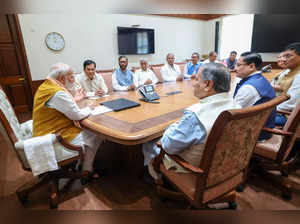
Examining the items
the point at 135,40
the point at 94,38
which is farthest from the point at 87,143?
the point at 135,40

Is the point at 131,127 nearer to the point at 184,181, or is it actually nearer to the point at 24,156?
the point at 184,181

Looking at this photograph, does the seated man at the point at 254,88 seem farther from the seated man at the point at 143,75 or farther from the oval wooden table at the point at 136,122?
the seated man at the point at 143,75

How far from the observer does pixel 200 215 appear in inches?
8.8

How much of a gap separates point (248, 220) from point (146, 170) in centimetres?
163

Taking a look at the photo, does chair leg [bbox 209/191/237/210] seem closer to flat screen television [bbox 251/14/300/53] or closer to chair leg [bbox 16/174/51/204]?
chair leg [bbox 16/174/51/204]

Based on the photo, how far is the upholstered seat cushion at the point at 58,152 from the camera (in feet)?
4.02

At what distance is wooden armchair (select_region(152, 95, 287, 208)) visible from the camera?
75 centimetres

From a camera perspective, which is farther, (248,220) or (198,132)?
(198,132)

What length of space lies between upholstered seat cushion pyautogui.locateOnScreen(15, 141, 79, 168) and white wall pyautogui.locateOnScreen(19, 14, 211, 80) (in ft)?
6.87

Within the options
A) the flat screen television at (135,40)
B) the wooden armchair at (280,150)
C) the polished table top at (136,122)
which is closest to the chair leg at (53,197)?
the polished table top at (136,122)

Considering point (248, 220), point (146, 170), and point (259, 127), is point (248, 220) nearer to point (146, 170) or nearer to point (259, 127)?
point (259, 127)

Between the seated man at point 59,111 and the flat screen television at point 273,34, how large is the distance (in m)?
5.68

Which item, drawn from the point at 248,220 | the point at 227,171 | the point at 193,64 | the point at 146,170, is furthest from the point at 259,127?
the point at 193,64

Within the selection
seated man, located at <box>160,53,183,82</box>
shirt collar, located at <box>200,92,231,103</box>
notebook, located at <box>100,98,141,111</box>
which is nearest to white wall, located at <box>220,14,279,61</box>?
seated man, located at <box>160,53,183,82</box>
